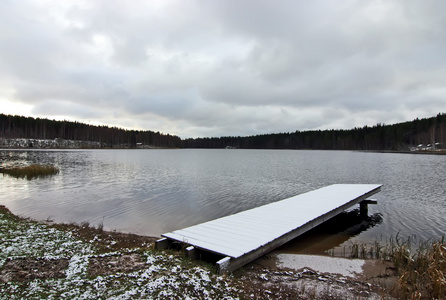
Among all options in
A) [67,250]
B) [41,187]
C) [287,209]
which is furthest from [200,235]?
[41,187]

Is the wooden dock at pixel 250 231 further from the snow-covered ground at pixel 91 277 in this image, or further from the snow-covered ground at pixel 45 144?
the snow-covered ground at pixel 45 144

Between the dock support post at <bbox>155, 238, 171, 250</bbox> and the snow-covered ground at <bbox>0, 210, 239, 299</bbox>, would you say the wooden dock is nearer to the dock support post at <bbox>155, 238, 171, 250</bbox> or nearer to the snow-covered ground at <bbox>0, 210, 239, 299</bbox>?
the dock support post at <bbox>155, 238, 171, 250</bbox>

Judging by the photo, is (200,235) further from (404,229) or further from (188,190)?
(188,190)

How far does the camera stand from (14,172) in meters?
25.4

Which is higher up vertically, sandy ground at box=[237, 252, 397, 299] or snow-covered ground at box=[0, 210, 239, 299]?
snow-covered ground at box=[0, 210, 239, 299]

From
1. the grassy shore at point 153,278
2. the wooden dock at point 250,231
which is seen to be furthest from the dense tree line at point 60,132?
the wooden dock at point 250,231

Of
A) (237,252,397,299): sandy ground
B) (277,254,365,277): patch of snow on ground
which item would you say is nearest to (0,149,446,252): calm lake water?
(277,254,365,277): patch of snow on ground

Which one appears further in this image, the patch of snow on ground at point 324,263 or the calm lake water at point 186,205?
the calm lake water at point 186,205

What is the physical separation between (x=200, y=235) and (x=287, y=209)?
4.92 m

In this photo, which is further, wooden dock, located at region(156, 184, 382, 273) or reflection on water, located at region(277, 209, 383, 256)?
reflection on water, located at region(277, 209, 383, 256)

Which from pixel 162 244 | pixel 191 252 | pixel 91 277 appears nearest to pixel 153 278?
pixel 91 277

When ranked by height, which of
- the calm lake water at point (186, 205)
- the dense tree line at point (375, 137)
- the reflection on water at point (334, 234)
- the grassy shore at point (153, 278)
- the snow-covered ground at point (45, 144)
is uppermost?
the dense tree line at point (375, 137)

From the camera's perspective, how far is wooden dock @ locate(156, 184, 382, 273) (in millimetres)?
6363

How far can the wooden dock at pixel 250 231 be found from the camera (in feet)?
20.9
